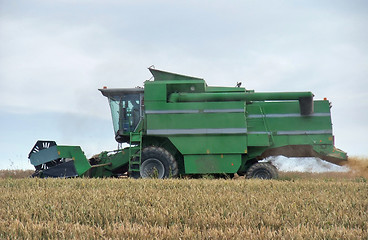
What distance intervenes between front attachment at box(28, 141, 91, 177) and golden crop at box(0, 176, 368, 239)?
16.4ft

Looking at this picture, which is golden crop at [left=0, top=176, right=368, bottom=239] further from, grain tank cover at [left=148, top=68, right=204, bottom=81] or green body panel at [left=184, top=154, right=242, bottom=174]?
grain tank cover at [left=148, top=68, right=204, bottom=81]

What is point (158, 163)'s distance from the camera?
35.4 feet

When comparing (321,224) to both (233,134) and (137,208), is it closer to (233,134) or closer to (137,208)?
(137,208)

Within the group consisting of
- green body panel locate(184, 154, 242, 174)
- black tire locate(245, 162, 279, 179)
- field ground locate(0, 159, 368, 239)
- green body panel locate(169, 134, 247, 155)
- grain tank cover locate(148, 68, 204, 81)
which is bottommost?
field ground locate(0, 159, 368, 239)

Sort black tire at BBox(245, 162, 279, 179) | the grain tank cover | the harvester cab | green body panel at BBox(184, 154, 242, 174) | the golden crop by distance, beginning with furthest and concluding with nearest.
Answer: the grain tank cover, the harvester cab, green body panel at BBox(184, 154, 242, 174), black tire at BBox(245, 162, 279, 179), the golden crop

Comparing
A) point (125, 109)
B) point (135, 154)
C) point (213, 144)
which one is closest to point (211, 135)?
point (213, 144)

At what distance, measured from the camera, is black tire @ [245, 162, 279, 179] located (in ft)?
34.8

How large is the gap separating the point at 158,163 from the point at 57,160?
128 inches

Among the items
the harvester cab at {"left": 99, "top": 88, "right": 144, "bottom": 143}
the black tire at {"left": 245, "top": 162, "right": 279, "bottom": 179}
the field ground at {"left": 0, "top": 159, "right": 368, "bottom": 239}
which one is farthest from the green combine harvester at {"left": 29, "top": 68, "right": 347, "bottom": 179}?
the field ground at {"left": 0, "top": 159, "right": 368, "bottom": 239}

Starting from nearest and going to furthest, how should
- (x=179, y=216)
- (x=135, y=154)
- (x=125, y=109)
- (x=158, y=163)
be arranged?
1. (x=179, y=216)
2. (x=158, y=163)
3. (x=135, y=154)
4. (x=125, y=109)

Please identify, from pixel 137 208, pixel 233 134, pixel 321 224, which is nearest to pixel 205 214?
pixel 137 208

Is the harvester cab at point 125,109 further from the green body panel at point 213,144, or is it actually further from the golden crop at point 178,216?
the golden crop at point 178,216

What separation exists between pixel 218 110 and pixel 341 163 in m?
4.25

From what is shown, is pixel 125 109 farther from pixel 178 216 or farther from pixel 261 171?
pixel 178 216
